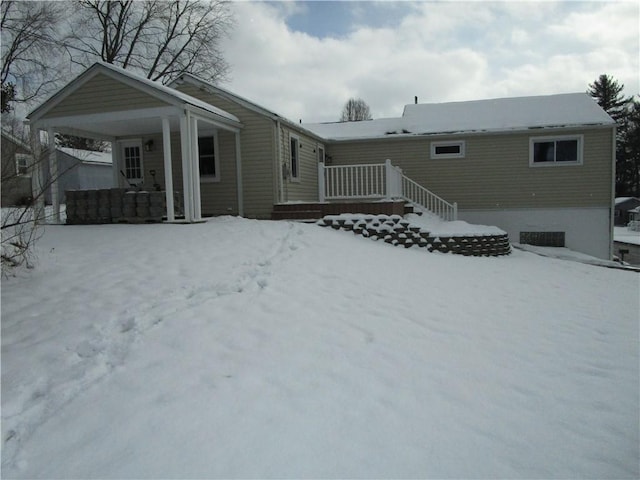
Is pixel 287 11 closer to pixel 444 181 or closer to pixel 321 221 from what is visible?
pixel 321 221

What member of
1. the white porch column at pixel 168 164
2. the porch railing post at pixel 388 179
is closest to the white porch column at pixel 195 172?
the white porch column at pixel 168 164

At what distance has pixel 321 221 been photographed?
934 cm

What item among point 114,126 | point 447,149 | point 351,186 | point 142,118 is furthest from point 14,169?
point 447,149

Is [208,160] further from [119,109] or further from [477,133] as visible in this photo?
[477,133]

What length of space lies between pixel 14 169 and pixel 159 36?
2109 cm

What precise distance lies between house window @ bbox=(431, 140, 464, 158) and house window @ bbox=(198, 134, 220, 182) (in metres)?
6.92

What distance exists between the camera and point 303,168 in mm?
12102

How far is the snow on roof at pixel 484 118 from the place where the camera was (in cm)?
1291

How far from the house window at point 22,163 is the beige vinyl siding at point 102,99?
4351 mm

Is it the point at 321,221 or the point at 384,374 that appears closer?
the point at 384,374

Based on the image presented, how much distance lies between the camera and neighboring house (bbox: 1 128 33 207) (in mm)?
4270

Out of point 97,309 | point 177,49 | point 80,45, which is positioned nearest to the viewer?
point 97,309

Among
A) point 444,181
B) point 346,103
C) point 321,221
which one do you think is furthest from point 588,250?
point 346,103

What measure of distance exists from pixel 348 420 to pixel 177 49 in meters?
24.4
